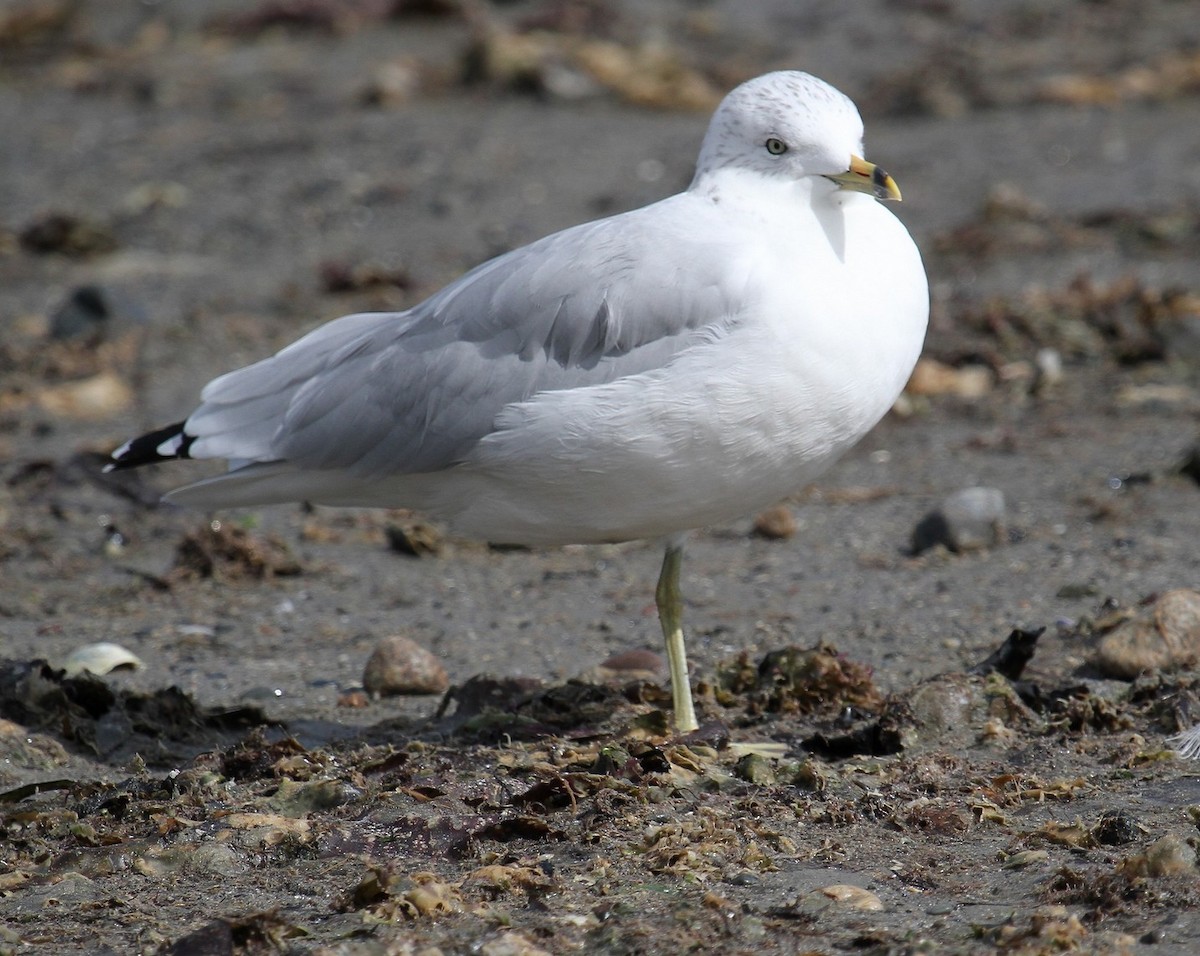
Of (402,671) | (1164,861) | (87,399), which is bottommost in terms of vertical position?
(87,399)

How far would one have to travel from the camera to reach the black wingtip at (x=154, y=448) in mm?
4730

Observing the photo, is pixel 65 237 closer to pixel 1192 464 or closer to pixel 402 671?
pixel 402 671

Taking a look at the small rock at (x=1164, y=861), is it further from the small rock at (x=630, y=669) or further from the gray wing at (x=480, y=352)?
the small rock at (x=630, y=669)

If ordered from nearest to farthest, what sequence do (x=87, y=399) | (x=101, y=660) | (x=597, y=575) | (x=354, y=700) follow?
(x=354, y=700) < (x=101, y=660) < (x=597, y=575) < (x=87, y=399)

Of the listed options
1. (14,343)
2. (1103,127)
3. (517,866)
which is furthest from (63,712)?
(1103,127)

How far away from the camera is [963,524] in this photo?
5750 millimetres

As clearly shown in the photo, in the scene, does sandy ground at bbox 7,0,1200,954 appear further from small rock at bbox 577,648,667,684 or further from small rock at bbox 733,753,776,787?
small rock at bbox 577,648,667,684

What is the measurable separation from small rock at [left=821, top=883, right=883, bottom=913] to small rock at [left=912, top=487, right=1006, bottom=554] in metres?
2.59

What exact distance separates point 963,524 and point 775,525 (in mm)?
733

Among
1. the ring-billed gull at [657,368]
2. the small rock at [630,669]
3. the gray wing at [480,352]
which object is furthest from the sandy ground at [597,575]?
the gray wing at [480,352]

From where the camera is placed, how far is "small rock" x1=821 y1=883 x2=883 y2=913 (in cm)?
325

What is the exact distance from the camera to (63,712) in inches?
179

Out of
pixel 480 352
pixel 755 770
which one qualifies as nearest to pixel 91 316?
pixel 480 352

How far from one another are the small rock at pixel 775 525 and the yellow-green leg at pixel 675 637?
5.07ft
